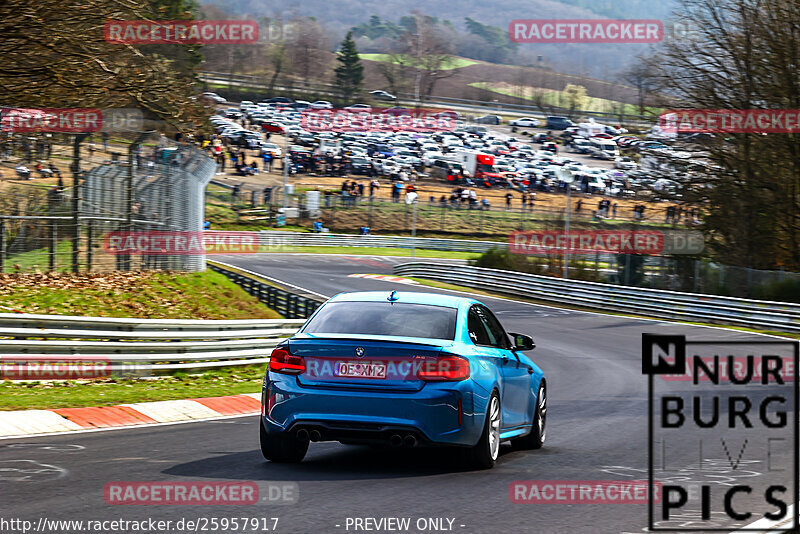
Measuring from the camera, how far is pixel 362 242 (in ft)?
221

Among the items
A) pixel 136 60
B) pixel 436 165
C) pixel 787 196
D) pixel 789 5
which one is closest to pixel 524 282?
pixel 787 196

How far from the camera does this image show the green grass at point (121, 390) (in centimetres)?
1205

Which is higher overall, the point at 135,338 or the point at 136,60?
the point at 136,60

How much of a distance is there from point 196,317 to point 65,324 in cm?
710

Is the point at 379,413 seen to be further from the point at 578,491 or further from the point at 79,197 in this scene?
the point at 79,197

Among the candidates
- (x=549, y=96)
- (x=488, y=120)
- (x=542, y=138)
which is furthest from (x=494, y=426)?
(x=549, y=96)

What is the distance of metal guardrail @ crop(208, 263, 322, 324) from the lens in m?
24.1

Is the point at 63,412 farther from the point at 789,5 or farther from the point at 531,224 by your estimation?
the point at 531,224

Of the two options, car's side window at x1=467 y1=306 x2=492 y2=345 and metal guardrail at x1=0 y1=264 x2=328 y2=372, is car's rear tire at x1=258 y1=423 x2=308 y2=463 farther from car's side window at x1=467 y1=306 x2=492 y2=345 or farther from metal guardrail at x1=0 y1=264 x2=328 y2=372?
metal guardrail at x1=0 y1=264 x2=328 y2=372

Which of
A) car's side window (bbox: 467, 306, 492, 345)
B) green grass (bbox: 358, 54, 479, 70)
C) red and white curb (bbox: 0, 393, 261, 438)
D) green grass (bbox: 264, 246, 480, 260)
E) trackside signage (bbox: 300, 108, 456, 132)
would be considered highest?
green grass (bbox: 358, 54, 479, 70)

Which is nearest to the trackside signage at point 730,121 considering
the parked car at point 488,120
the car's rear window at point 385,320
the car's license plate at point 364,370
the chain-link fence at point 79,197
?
the chain-link fence at point 79,197

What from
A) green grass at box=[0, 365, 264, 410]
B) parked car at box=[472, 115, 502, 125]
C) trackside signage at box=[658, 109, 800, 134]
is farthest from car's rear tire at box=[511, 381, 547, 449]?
parked car at box=[472, 115, 502, 125]

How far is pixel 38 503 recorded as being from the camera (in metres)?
6.29

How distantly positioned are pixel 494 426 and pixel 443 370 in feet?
2.95
